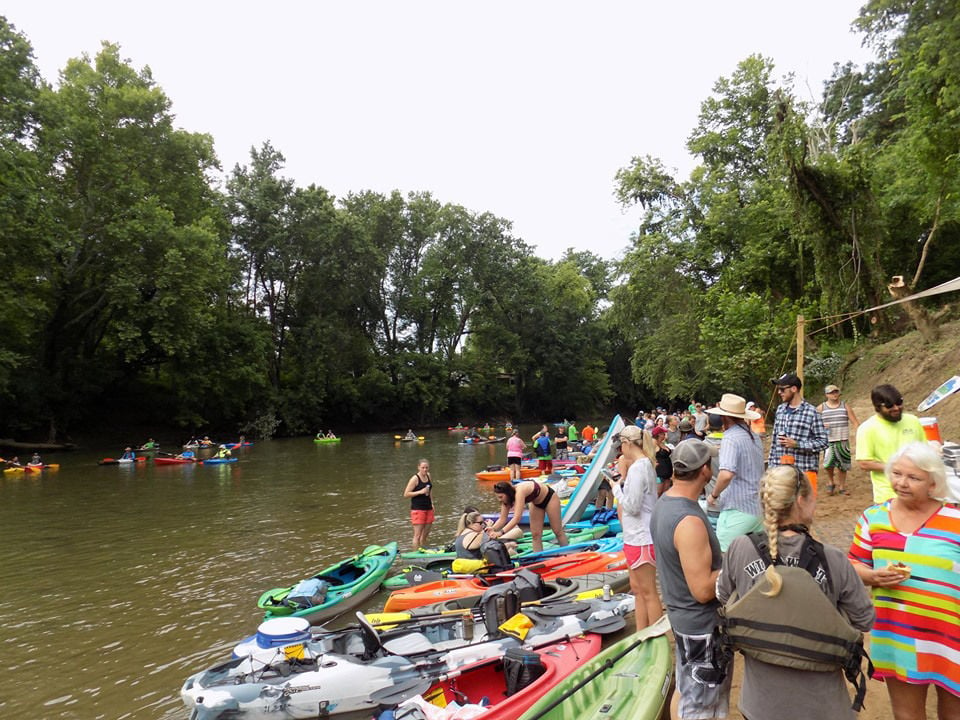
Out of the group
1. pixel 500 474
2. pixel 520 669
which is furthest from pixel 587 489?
pixel 520 669

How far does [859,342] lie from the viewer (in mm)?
17766

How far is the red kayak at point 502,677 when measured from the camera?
14.8 feet

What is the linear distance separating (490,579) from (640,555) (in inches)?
123

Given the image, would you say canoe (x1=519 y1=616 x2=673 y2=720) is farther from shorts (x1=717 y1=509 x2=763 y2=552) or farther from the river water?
the river water

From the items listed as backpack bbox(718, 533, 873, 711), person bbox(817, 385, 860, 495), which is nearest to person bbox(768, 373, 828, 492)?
person bbox(817, 385, 860, 495)

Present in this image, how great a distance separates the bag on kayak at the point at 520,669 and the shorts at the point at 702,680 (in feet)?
6.53

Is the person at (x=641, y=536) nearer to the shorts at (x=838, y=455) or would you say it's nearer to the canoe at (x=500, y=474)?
the shorts at (x=838, y=455)

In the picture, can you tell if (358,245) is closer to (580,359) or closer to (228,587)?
(580,359)

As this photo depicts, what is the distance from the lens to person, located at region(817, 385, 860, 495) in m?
8.18

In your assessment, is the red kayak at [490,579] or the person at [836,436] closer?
the red kayak at [490,579]

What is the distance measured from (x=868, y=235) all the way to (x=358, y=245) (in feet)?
107

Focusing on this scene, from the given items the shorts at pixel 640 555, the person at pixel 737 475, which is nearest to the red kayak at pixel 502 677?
the shorts at pixel 640 555

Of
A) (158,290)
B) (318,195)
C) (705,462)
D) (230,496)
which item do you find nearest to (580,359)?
(318,195)

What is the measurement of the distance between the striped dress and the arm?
2.07 feet
